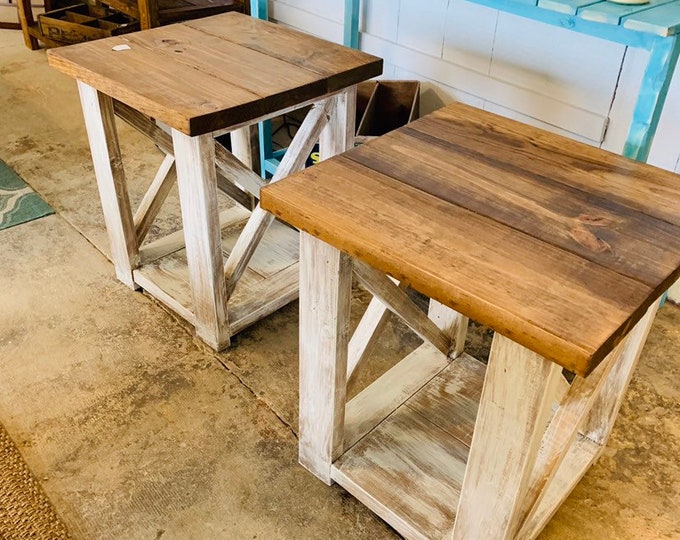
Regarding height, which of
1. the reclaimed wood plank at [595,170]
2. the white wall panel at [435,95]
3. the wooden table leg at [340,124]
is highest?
the reclaimed wood plank at [595,170]

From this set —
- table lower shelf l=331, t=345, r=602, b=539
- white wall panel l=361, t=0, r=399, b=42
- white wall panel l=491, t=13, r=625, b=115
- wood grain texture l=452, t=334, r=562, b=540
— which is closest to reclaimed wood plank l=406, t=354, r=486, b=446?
table lower shelf l=331, t=345, r=602, b=539

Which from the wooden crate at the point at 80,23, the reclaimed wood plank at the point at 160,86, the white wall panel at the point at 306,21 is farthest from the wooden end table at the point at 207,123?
the wooden crate at the point at 80,23

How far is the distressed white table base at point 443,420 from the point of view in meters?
1.02

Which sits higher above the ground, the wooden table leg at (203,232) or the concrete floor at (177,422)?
the wooden table leg at (203,232)

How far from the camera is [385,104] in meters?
2.52

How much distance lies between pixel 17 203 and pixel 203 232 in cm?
124

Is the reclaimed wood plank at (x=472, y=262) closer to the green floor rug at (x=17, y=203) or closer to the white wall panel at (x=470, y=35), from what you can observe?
the white wall panel at (x=470, y=35)

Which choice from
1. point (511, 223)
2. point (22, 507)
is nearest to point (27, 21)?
point (22, 507)

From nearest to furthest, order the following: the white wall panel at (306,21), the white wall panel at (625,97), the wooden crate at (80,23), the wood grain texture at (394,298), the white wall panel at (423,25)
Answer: the wood grain texture at (394,298)
the white wall panel at (625,97)
the white wall panel at (423,25)
the white wall panel at (306,21)
the wooden crate at (80,23)

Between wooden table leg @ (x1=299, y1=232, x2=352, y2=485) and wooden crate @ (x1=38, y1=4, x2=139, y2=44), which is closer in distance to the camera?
wooden table leg @ (x1=299, y1=232, x2=352, y2=485)

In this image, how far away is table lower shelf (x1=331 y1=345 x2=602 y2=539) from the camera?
136 centimetres

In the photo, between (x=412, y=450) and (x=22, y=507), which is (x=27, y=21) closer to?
(x=22, y=507)

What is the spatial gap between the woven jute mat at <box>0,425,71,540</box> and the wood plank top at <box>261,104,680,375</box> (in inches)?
33.3

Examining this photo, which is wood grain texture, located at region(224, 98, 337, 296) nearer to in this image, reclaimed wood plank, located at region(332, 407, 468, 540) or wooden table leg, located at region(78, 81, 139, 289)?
wooden table leg, located at region(78, 81, 139, 289)
